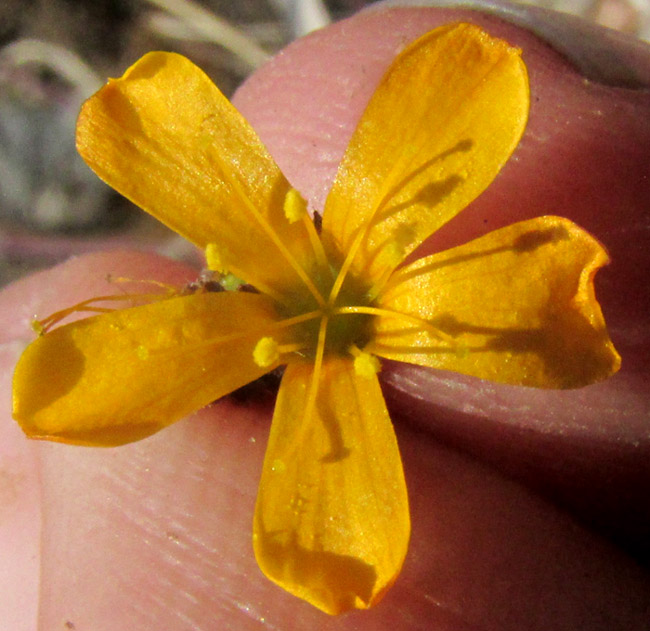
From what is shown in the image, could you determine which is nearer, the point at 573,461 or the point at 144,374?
the point at 144,374

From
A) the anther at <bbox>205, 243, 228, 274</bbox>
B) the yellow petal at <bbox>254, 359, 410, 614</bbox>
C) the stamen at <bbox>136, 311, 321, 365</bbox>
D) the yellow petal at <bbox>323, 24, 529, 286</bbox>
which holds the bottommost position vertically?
the yellow petal at <bbox>254, 359, 410, 614</bbox>

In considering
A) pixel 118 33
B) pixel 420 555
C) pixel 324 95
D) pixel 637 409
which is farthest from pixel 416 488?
pixel 118 33

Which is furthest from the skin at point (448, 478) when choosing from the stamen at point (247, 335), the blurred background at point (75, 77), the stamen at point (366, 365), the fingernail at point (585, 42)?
the blurred background at point (75, 77)

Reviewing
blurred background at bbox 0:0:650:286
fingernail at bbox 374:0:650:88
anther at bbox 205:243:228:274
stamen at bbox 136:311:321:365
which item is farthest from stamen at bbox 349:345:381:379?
blurred background at bbox 0:0:650:286

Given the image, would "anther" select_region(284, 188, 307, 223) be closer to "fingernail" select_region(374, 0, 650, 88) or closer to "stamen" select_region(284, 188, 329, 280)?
"stamen" select_region(284, 188, 329, 280)

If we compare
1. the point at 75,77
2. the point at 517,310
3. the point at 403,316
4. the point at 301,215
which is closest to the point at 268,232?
the point at 301,215

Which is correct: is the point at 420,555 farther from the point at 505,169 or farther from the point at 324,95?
the point at 324,95
